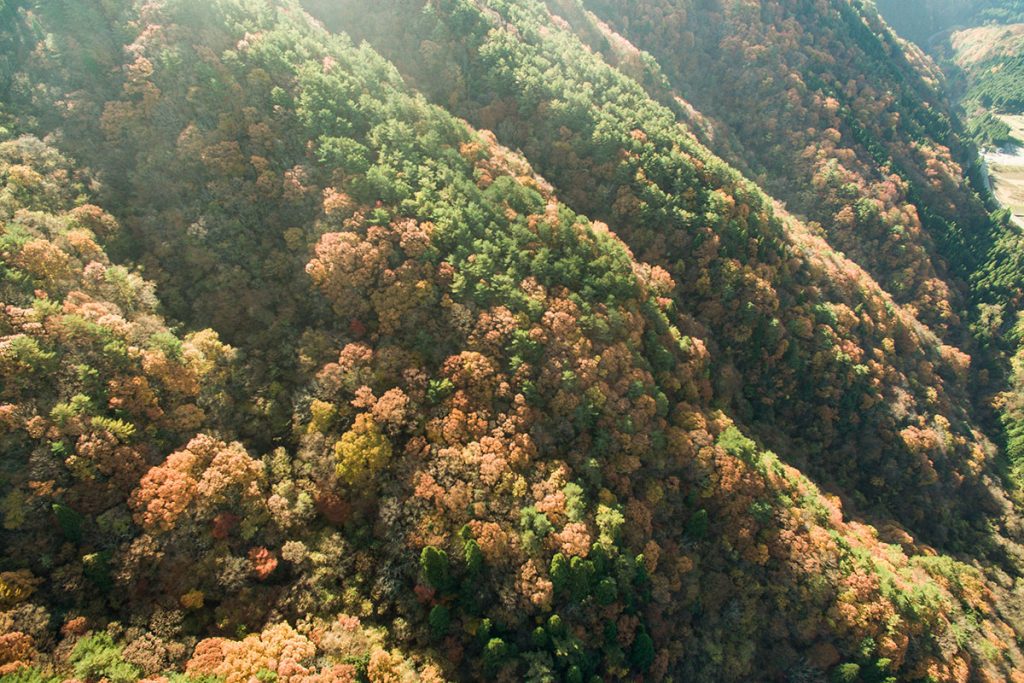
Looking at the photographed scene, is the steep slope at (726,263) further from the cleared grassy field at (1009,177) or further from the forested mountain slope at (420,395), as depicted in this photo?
the cleared grassy field at (1009,177)

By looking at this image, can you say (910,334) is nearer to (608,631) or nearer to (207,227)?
(608,631)

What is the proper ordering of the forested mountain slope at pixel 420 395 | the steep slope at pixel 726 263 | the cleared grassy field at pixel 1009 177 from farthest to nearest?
the cleared grassy field at pixel 1009 177 → the steep slope at pixel 726 263 → the forested mountain slope at pixel 420 395

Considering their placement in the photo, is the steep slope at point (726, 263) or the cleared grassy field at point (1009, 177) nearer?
the steep slope at point (726, 263)

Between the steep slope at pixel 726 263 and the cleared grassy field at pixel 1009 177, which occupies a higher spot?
the cleared grassy field at pixel 1009 177

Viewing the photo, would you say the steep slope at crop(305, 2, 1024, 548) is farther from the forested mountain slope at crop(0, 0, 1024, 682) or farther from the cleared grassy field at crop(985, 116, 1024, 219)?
the cleared grassy field at crop(985, 116, 1024, 219)

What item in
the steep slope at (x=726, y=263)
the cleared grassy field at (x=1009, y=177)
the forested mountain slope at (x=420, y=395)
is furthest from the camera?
the cleared grassy field at (x=1009, y=177)

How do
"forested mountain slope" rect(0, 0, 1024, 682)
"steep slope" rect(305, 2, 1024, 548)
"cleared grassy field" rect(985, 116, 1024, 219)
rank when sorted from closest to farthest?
"forested mountain slope" rect(0, 0, 1024, 682) < "steep slope" rect(305, 2, 1024, 548) < "cleared grassy field" rect(985, 116, 1024, 219)

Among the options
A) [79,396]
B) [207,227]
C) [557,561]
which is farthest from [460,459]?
[207,227]

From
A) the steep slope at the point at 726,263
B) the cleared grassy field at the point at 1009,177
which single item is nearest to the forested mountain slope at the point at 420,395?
the steep slope at the point at 726,263

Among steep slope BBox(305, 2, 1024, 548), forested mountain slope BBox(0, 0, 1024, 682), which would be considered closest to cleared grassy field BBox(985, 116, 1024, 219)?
forested mountain slope BBox(0, 0, 1024, 682)
